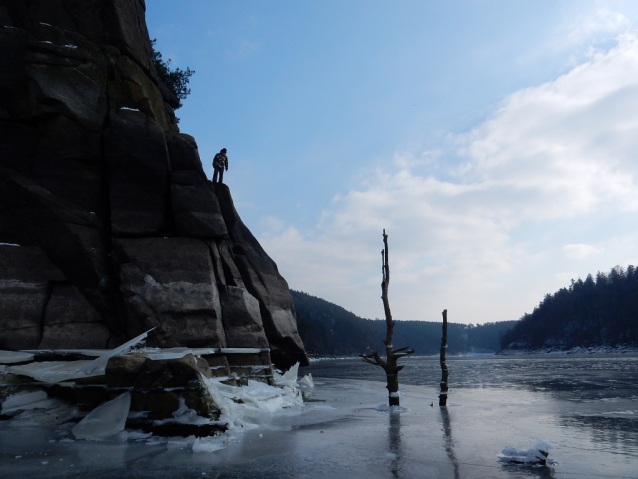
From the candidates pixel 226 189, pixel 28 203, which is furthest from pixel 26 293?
pixel 226 189

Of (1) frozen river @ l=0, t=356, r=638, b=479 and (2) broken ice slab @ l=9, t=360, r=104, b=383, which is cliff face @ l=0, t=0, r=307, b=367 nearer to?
(2) broken ice slab @ l=9, t=360, r=104, b=383

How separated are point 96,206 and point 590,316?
181 m

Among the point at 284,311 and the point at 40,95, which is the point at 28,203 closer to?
the point at 40,95

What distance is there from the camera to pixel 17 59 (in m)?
20.3

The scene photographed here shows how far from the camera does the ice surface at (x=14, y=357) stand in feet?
49.0

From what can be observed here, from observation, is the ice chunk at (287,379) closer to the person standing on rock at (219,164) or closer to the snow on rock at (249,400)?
the snow on rock at (249,400)

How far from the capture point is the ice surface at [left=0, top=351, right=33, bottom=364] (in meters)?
14.9

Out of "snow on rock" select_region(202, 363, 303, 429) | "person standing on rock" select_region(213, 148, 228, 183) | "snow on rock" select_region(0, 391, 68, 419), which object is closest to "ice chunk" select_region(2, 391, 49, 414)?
"snow on rock" select_region(0, 391, 68, 419)

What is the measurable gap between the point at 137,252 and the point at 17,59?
32.8 feet

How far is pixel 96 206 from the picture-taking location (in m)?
20.0

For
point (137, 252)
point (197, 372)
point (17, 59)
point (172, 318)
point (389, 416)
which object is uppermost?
point (17, 59)

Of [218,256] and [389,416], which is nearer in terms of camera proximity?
[389,416]

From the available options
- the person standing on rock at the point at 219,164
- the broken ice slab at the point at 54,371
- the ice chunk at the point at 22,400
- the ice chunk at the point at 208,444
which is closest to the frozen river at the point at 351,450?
the ice chunk at the point at 208,444

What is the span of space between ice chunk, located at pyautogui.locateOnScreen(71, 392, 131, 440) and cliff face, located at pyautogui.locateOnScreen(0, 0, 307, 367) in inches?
187
